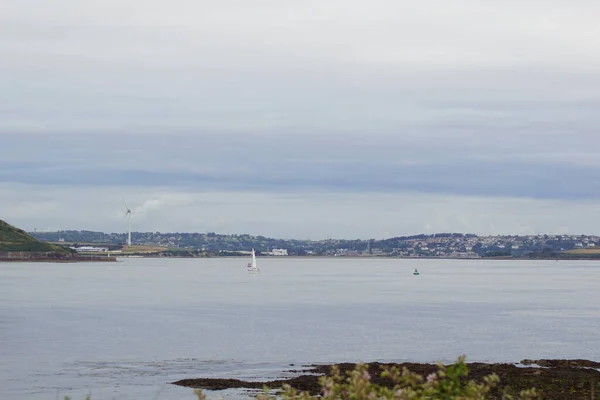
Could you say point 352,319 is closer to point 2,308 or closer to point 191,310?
point 191,310

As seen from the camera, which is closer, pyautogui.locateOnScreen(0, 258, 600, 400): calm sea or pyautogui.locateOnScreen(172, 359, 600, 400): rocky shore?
pyautogui.locateOnScreen(172, 359, 600, 400): rocky shore

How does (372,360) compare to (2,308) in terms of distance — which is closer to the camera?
(372,360)

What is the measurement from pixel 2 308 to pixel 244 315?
85.3 feet

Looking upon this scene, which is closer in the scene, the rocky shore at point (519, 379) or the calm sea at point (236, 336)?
the rocky shore at point (519, 379)

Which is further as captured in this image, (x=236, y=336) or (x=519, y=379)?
(x=236, y=336)

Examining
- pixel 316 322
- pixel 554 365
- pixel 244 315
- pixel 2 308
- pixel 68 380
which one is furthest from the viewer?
pixel 2 308

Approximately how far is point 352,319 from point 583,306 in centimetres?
3666

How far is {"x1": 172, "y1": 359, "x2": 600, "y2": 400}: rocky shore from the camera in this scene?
39656 millimetres

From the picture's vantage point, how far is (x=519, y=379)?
4294 centimetres

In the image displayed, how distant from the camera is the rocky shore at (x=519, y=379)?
39.7 m

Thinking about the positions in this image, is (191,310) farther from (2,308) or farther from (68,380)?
(68,380)

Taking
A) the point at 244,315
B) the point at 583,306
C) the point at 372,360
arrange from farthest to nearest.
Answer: the point at 583,306, the point at 244,315, the point at 372,360

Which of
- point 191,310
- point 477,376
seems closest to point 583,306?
point 191,310

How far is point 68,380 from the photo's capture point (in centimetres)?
4306
